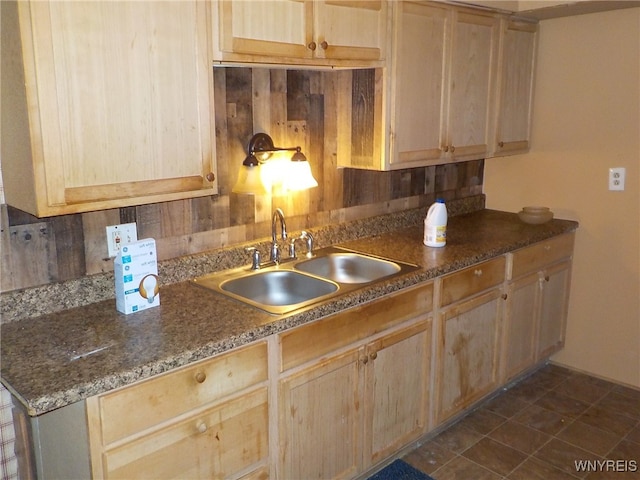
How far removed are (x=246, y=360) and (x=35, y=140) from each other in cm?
85

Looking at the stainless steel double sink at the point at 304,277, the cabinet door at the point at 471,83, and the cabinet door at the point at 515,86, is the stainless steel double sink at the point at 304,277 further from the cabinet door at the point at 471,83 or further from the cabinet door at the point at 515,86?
the cabinet door at the point at 515,86

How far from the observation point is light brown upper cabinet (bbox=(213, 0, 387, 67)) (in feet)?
6.04

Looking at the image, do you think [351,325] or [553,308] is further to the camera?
[553,308]

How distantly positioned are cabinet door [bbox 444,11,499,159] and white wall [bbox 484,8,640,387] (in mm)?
471

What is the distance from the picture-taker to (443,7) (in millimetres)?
2598

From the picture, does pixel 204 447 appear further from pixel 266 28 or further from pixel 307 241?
pixel 266 28

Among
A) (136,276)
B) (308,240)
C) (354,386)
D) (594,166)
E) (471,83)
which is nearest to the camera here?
(136,276)

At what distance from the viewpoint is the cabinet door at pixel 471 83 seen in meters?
2.74

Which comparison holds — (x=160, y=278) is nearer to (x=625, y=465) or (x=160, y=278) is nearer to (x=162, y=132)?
(x=162, y=132)

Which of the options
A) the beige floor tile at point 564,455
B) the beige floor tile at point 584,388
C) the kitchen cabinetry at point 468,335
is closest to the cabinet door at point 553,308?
the beige floor tile at point 584,388

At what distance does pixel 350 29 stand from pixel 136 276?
1200mm

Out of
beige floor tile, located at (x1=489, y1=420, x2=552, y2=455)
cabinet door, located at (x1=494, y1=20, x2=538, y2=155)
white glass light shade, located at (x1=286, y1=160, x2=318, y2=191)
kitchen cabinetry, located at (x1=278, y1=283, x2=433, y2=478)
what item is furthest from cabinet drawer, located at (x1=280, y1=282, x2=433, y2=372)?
cabinet door, located at (x1=494, y1=20, x2=538, y2=155)

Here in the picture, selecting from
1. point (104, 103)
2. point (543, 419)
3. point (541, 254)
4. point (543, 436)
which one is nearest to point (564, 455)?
point (543, 436)

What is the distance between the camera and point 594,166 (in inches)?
122
